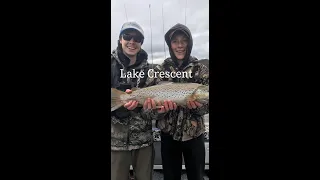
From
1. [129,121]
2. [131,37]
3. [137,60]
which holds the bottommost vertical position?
[129,121]

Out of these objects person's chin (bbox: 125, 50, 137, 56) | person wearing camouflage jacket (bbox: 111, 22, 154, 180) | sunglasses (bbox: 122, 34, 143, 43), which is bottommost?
person wearing camouflage jacket (bbox: 111, 22, 154, 180)

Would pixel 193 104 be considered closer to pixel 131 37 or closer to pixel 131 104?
pixel 131 104

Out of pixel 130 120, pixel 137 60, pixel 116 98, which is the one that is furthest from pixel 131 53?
pixel 130 120

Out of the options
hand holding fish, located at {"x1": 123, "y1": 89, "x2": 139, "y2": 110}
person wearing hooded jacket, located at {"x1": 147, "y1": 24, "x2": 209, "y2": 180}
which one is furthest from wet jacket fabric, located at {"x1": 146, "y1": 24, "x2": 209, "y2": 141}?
hand holding fish, located at {"x1": 123, "y1": 89, "x2": 139, "y2": 110}

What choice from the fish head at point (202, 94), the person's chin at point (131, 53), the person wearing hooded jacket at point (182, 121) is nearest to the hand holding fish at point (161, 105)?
the person wearing hooded jacket at point (182, 121)

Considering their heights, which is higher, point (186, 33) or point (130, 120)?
point (186, 33)

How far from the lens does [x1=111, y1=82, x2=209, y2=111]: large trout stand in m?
1.62

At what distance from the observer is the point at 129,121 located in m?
1.68

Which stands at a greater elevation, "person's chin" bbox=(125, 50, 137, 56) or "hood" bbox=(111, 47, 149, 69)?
"person's chin" bbox=(125, 50, 137, 56)

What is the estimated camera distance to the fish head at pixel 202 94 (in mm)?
1631

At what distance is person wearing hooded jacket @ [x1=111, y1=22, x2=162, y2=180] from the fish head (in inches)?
11.8

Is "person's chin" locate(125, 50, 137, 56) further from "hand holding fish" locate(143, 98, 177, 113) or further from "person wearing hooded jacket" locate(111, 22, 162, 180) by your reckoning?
"hand holding fish" locate(143, 98, 177, 113)
